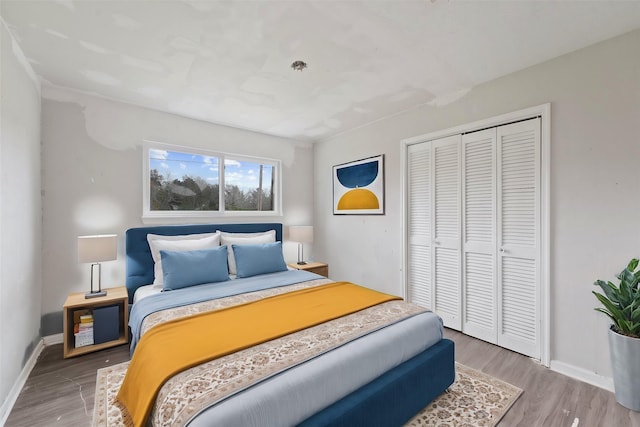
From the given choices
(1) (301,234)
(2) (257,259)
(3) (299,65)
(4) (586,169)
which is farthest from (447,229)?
(3) (299,65)

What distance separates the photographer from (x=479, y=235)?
2.86 m

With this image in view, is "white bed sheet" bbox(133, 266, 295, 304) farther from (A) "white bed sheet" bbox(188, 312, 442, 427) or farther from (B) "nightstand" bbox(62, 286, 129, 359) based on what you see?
(A) "white bed sheet" bbox(188, 312, 442, 427)

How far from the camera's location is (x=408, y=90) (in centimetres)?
290

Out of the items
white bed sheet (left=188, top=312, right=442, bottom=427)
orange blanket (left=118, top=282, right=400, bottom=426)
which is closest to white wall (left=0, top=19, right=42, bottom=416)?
orange blanket (left=118, top=282, right=400, bottom=426)

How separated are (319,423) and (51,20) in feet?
9.53

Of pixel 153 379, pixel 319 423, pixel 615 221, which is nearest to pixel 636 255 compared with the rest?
pixel 615 221

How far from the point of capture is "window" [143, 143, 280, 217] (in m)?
3.39

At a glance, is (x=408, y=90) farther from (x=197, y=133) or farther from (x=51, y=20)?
(x=51, y=20)

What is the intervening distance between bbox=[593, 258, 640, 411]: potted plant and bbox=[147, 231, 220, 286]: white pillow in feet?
11.4

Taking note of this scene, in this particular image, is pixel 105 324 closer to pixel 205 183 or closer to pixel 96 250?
pixel 96 250

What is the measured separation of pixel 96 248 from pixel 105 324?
725 mm

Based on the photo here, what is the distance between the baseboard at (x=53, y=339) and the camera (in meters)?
2.72

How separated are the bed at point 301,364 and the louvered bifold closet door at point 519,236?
3.35 ft

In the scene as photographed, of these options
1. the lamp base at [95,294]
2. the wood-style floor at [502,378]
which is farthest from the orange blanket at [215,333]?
the lamp base at [95,294]
